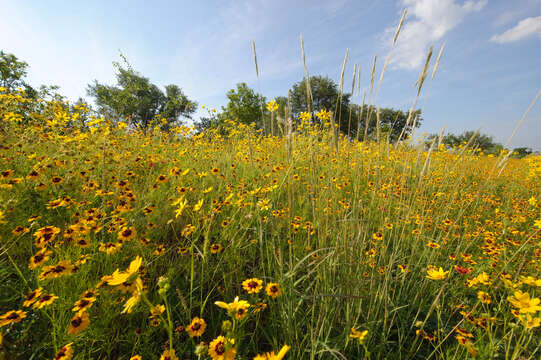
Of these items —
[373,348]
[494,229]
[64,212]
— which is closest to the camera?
[373,348]

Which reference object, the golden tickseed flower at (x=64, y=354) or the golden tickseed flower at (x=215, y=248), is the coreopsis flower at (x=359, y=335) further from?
the golden tickseed flower at (x=64, y=354)

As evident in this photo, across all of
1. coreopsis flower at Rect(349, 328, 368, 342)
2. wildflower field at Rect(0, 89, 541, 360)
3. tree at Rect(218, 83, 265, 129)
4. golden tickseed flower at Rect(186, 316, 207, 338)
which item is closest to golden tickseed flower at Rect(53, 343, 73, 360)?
wildflower field at Rect(0, 89, 541, 360)

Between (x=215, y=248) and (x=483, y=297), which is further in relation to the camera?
(x=215, y=248)

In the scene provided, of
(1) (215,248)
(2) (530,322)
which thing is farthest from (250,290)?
(2) (530,322)

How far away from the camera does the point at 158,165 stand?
9.16 feet

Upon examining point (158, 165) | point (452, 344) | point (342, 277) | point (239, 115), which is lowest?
point (452, 344)

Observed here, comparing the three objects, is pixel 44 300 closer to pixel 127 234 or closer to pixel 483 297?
pixel 127 234

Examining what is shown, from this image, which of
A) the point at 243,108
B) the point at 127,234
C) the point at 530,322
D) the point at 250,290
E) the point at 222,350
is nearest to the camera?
the point at 222,350

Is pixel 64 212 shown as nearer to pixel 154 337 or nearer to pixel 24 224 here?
pixel 24 224

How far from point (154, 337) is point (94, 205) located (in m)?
→ 1.38

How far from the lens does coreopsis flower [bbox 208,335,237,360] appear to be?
57cm

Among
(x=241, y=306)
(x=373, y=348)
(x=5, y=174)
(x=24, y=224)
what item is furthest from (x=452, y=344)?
(x=5, y=174)

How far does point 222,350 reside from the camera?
633 mm

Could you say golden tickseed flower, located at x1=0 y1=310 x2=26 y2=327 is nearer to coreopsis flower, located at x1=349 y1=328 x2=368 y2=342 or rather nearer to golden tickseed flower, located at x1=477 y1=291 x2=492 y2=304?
coreopsis flower, located at x1=349 y1=328 x2=368 y2=342
